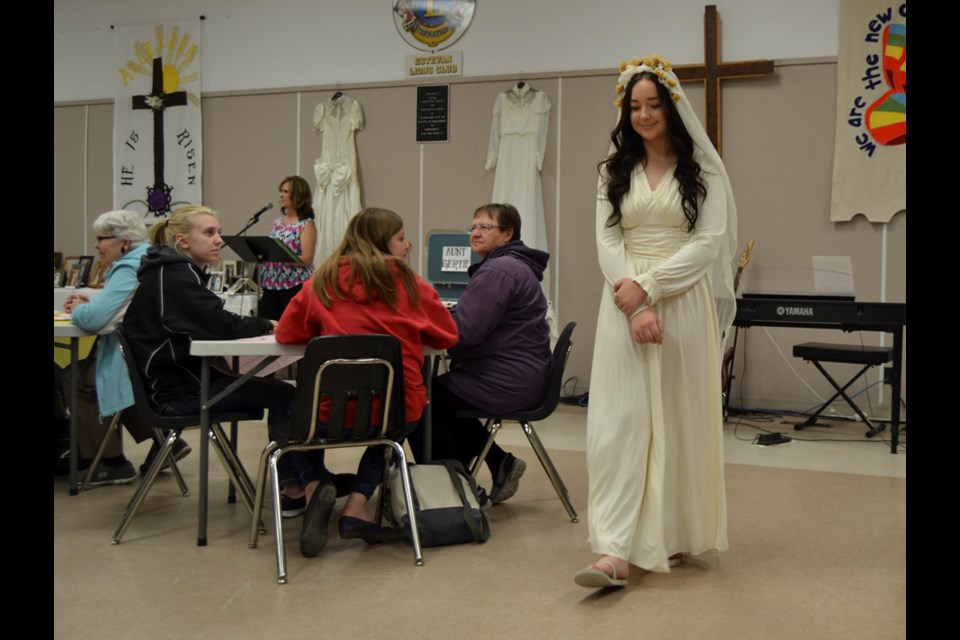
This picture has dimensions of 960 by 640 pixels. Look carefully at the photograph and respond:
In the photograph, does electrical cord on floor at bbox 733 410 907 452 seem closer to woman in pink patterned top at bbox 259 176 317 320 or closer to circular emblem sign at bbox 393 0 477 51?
woman in pink patterned top at bbox 259 176 317 320

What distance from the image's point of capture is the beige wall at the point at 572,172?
635 centimetres

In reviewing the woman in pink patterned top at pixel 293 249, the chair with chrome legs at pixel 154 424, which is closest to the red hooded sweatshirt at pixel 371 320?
the chair with chrome legs at pixel 154 424

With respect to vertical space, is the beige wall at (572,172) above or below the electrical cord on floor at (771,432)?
above

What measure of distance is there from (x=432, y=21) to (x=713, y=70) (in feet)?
7.52

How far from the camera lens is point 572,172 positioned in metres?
6.98

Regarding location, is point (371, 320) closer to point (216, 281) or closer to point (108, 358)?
point (108, 358)

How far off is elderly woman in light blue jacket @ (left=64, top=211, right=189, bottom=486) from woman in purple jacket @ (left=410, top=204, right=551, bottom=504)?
1.27 meters

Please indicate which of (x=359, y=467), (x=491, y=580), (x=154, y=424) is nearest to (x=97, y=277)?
(x=154, y=424)

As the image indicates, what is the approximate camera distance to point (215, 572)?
9.57 ft

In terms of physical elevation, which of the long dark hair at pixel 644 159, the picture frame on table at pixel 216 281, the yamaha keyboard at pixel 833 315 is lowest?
the yamaha keyboard at pixel 833 315

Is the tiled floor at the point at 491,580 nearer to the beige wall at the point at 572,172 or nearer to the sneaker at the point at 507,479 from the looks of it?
the sneaker at the point at 507,479

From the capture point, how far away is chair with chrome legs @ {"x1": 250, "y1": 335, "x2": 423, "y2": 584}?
285 centimetres
